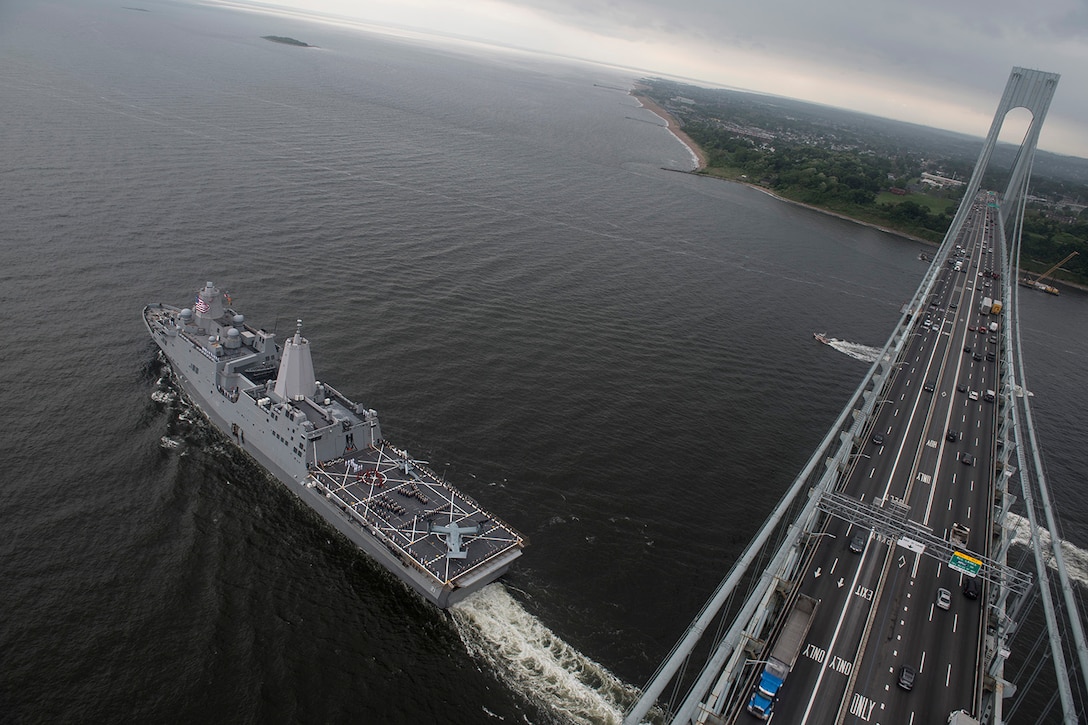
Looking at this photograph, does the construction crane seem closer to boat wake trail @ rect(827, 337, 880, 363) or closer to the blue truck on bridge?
boat wake trail @ rect(827, 337, 880, 363)

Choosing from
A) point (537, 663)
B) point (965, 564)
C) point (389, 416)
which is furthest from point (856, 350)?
point (537, 663)

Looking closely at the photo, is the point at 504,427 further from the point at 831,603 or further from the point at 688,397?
the point at 831,603

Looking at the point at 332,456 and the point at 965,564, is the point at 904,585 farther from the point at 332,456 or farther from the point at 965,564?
the point at 332,456

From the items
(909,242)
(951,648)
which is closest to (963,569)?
(951,648)

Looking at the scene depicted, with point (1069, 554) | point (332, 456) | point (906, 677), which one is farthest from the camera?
point (1069, 554)

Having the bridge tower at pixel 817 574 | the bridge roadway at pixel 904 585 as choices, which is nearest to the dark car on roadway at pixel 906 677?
the bridge roadway at pixel 904 585

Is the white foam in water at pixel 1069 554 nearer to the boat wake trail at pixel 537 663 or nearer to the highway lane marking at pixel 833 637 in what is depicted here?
the highway lane marking at pixel 833 637

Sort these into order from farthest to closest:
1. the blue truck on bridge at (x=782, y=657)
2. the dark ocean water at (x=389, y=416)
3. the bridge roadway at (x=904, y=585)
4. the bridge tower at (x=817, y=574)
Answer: the dark ocean water at (x=389, y=416) < the bridge roadway at (x=904, y=585) < the blue truck on bridge at (x=782, y=657) < the bridge tower at (x=817, y=574)
